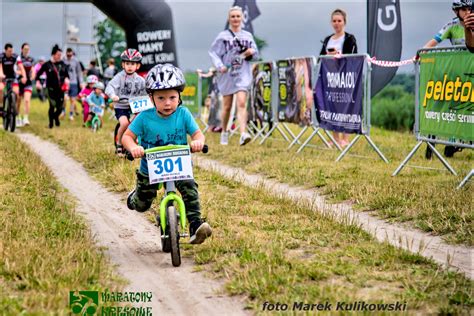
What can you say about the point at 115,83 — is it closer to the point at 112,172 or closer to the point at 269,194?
the point at 112,172

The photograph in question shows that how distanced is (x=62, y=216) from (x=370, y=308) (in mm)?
3663

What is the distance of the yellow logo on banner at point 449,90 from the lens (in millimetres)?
9336

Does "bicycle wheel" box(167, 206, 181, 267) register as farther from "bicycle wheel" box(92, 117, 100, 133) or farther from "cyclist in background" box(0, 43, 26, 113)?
"bicycle wheel" box(92, 117, 100, 133)

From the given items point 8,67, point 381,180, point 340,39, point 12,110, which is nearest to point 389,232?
point 381,180

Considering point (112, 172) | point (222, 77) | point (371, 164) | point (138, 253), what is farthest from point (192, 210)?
point (222, 77)

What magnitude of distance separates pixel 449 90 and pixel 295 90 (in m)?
5.59

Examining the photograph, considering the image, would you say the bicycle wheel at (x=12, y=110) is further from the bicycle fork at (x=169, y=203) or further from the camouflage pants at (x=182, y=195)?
the bicycle fork at (x=169, y=203)

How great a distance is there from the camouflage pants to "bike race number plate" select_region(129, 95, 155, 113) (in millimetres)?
4598

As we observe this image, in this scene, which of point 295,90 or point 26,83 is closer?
point 295,90

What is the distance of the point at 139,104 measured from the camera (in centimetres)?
1167

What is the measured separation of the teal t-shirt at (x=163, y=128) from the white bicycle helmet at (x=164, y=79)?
11.0 inches

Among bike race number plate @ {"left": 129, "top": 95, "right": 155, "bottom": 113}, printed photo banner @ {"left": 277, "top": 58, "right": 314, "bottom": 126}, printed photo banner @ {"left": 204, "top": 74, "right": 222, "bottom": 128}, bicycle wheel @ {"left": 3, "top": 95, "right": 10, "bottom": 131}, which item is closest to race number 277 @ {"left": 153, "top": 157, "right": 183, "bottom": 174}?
bike race number plate @ {"left": 129, "top": 95, "right": 155, "bottom": 113}

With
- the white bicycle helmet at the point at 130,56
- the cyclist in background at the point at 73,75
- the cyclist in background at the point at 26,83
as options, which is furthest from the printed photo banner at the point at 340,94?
the cyclist in background at the point at 73,75

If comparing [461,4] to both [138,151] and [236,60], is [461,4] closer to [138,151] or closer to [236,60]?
[138,151]
